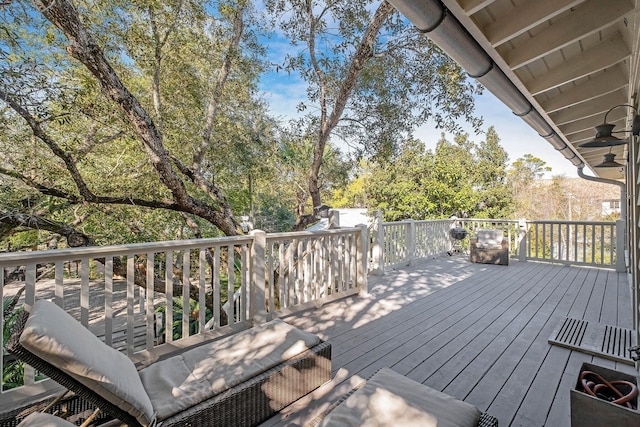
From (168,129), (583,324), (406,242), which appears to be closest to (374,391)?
(583,324)

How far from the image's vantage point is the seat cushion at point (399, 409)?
4.49 ft

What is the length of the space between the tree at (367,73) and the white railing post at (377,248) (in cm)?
142

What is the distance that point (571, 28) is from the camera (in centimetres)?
212

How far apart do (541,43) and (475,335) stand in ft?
8.34

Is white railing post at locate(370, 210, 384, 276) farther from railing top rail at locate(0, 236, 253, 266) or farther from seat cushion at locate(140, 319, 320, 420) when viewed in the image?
seat cushion at locate(140, 319, 320, 420)

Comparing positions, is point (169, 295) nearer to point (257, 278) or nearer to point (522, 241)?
point (257, 278)

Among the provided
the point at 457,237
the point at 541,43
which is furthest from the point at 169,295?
the point at 457,237

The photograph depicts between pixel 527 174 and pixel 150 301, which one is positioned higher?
pixel 527 174

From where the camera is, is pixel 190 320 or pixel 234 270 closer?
pixel 234 270

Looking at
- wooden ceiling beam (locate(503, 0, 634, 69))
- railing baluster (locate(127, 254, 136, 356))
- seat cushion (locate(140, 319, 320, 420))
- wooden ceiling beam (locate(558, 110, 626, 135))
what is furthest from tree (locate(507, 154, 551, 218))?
railing baluster (locate(127, 254, 136, 356))

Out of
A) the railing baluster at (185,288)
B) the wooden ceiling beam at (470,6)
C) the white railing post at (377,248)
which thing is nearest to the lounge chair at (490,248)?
the white railing post at (377,248)

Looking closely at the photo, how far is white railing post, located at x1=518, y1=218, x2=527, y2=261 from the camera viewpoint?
708 cm

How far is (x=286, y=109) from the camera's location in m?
8.36

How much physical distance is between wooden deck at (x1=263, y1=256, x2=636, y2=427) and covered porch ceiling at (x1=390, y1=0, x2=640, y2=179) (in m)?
2.19
